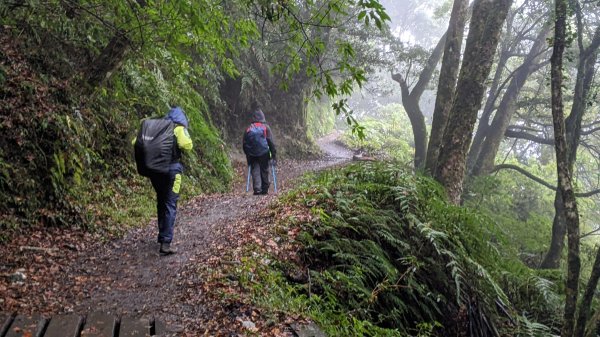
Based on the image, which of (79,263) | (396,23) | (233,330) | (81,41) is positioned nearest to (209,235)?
(79,263)

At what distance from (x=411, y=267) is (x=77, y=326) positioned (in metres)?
3.49

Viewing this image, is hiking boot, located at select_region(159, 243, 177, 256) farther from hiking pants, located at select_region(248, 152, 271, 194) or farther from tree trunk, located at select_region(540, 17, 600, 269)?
tree trunk, located at select_region(540, 17, 600, 269)

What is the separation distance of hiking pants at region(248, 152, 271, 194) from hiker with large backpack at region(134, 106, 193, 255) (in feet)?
14.4

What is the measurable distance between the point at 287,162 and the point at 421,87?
20.5ft

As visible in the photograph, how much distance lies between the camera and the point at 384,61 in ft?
63.8

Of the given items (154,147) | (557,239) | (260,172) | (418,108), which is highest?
(418,108)

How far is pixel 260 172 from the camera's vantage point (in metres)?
10.3

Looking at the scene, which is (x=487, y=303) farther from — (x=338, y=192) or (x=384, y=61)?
(x=384, y=61)

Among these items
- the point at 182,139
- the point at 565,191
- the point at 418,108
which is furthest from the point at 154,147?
the point at 418,108

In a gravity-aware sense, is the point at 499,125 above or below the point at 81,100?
below

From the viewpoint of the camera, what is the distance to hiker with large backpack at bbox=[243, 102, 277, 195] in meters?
10.1

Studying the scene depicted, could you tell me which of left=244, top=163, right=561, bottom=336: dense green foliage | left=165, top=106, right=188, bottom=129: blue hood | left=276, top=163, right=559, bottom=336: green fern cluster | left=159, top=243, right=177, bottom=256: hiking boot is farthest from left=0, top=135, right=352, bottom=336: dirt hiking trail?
left=165, top=106, right=188, bottom=129: blue hood

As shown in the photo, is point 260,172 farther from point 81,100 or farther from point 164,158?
point 164,158

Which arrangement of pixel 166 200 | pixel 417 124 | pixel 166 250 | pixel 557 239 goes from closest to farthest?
pixel 166 250 < pixel 166 200 < pixel 557 239 < pixel 417 124
